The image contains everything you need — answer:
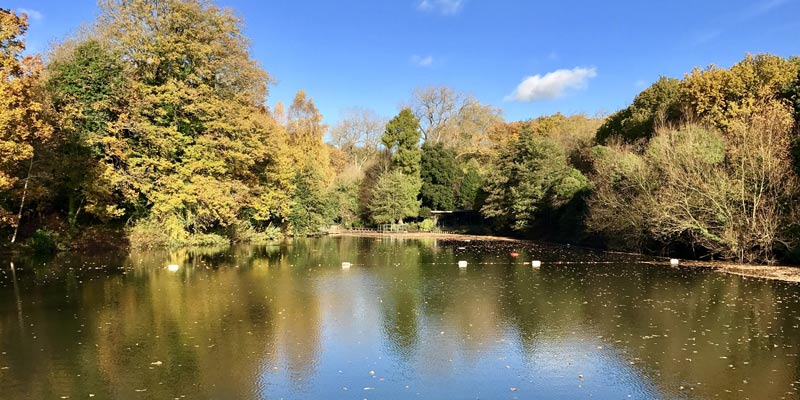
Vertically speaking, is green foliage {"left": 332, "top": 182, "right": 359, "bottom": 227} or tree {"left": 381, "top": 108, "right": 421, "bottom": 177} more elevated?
tree {"left": 381, "top": 108, "right": 421, "bottom": 177}

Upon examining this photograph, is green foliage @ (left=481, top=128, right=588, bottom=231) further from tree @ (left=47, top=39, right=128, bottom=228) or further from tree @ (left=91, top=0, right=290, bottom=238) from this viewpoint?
tree @ (left=47, top=39, right=128, bottom=228)

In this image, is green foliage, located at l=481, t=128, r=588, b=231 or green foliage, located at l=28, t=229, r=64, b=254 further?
green foliage, located at l=481, t=128, r=588, b=231

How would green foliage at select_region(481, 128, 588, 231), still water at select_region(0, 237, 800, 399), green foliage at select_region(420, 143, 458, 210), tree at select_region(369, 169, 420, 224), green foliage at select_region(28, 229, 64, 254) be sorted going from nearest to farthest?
1. still water at select_region(0, 237, 800, 399)
2. green foliage at select_region(28, 229, 64, 254)
3. green foliage at select_region(481, 128, 588, 231)
4. tree at select_region(369, 169, 420, 224)
5. green foliage at select_region(420, 143, 458, 210)

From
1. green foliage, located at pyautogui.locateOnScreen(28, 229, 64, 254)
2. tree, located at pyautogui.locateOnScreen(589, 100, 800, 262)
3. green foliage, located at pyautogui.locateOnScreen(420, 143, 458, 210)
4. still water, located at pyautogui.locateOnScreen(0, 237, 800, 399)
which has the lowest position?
still water, located at pyautogui.locateOnScreen(0, 237, 800, 399)

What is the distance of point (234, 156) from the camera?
31.6 m

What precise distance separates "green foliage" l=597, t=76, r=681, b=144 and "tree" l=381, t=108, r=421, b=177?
22.9 m

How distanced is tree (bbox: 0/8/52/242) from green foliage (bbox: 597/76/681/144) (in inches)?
1394

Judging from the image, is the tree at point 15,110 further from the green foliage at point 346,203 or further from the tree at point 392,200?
the tree at point 392,200

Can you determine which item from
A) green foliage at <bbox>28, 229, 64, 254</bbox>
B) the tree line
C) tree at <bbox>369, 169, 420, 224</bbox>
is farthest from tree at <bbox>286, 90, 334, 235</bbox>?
green foliage at <bbox>28, 229, 64, 254</bbox>

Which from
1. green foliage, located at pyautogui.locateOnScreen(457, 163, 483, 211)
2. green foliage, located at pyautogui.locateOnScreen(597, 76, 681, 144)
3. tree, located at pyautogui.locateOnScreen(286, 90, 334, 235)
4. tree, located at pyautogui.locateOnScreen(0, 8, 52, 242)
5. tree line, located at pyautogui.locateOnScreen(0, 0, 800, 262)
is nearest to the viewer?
tree, located at pyautogui.locateOnScreen(0, 8, 52, 242)

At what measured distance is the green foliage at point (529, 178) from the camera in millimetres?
41281

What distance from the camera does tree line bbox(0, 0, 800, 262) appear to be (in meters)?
22.2

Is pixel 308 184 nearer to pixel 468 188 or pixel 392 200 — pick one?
pixel 392 200

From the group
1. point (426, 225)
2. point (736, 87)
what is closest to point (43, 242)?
point (426, 225)
